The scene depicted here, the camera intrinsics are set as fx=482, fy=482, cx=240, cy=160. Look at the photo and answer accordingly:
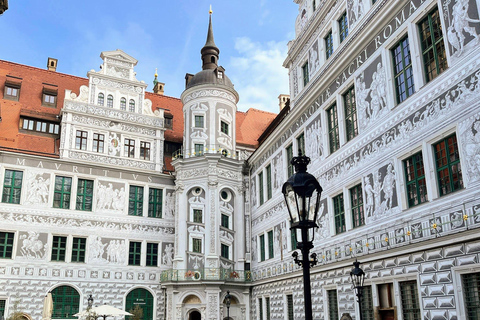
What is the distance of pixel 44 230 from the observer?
23.7 metres

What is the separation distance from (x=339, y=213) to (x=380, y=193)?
2.88 metres

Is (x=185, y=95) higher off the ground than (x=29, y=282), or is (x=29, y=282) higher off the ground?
(x=185, y=95)

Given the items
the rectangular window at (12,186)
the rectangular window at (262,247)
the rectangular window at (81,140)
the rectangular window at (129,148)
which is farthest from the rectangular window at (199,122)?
the rectangular window at (12,186)

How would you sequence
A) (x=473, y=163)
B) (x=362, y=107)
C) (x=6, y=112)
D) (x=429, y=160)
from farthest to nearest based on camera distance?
1. (x=6, y=112)
2. (x=362, y=107)
3. (x=429, y=160)
4. (x=473, y=163)

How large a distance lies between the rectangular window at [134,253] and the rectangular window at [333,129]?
1313 centimetres

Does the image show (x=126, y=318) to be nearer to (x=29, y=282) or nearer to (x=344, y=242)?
(x=29, y=282)

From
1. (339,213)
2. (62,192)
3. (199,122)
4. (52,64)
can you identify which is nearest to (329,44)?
(339,213)

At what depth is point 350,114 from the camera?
16.4 metres

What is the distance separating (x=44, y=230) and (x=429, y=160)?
18847mm

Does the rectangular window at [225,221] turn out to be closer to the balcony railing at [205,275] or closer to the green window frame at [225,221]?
the green window frame at [225,221]

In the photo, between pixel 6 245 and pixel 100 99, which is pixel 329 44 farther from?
pixel 6 245

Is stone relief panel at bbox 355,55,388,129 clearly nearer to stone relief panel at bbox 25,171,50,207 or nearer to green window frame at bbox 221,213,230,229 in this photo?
green window frame at bbox 221,213,230,229

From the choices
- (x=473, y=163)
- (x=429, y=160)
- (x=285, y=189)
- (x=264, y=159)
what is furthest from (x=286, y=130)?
(x=285, y=189)

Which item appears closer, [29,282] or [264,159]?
[29,282]
